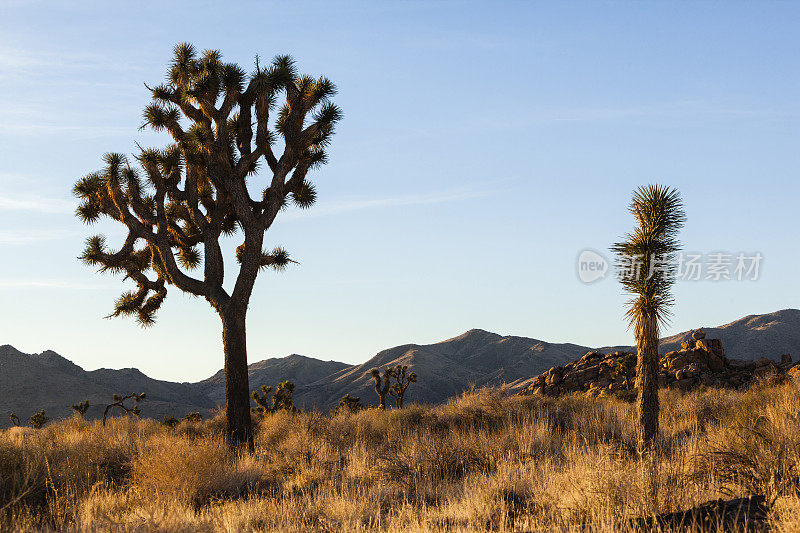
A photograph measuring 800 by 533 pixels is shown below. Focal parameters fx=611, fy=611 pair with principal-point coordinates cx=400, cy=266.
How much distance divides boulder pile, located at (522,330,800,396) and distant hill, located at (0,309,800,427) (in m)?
34.9

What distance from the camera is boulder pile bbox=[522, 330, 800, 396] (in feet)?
69.5

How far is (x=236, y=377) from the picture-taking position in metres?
15.1

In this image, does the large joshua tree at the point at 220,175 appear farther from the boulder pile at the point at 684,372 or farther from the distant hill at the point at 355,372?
the distant hill at the point at 355,372

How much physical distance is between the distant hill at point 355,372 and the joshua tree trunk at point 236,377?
48160 millimetres

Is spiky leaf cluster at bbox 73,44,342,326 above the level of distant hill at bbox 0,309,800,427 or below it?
above

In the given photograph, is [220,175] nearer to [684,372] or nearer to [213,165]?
[213,165]

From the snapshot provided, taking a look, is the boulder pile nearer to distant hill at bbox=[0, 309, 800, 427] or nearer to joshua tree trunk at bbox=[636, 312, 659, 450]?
joshua tree trunk at bbox=[636, 312, 659, 450]

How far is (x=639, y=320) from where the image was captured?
36.7ft

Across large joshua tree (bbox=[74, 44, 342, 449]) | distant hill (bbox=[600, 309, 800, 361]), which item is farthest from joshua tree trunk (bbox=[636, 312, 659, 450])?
distant hill (bbox=[600, 309, 800, 361])

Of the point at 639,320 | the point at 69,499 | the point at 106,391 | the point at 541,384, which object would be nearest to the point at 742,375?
the point at 541,384

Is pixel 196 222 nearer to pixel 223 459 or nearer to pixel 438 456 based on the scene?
pixel 223 459

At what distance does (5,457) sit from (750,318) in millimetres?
92949

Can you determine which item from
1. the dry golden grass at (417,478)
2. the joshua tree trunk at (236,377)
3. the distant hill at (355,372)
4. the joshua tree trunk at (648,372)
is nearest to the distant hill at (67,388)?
the distant hill at (355,372)

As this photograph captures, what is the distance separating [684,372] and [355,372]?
2663 inches
